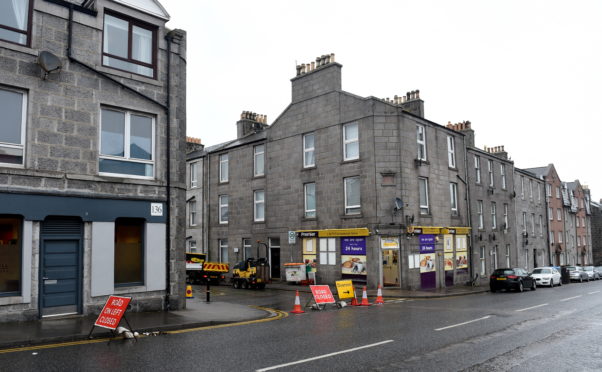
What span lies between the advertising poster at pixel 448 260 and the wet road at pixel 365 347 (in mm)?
12954

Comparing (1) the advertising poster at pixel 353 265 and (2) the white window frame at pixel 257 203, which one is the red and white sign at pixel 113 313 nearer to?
(1) the advertising poster at pixel 353 265

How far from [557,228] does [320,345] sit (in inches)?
1828

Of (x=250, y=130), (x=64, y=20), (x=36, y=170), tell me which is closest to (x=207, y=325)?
(x=36, y=170)

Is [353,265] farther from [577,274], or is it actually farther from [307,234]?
[577,274]

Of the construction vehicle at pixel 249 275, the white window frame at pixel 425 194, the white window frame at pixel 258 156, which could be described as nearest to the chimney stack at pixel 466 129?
the white window frame at pixel 425 194

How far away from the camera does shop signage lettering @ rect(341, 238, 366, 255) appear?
2517 cm

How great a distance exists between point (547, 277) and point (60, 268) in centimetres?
2941

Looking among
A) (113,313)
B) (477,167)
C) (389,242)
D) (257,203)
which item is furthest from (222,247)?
(113,313)

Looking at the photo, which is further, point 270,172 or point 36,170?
point 270,172

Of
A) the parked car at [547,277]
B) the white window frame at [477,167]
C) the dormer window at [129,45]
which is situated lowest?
the parked car at [547,277]

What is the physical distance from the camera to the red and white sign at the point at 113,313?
1037cm

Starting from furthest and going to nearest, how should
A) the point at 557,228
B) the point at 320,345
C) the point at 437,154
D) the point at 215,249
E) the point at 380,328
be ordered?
the point at 557,228, the point at 215,249, the point at 437,154, the point at 380,328, the point at 320,345

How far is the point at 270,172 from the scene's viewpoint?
101 ft

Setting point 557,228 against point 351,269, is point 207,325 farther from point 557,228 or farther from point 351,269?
point 557,228
